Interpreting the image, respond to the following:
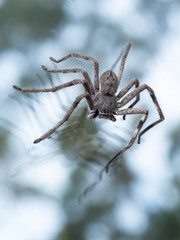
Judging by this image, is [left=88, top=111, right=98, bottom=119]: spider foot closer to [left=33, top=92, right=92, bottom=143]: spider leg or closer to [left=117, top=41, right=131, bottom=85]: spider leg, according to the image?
[left=33, top=92, right=92, bottom=143]: spider leg

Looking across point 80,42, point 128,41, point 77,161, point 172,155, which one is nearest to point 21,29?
point 80,42

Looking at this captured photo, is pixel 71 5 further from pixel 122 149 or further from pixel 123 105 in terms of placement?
pixel 122 149

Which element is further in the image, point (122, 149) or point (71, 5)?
point (71, 5)

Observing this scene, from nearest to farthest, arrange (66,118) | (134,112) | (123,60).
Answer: (66,118), (134,112), (123,60)

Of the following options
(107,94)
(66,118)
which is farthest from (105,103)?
(66,118)

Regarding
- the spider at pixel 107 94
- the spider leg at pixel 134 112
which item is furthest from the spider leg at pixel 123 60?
the spider leg at pixel 134 112

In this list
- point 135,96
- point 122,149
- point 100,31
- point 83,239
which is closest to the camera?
point 83,239

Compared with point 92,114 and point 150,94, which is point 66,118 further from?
point 150,94

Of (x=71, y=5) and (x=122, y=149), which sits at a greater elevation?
(x=71, y=5)
